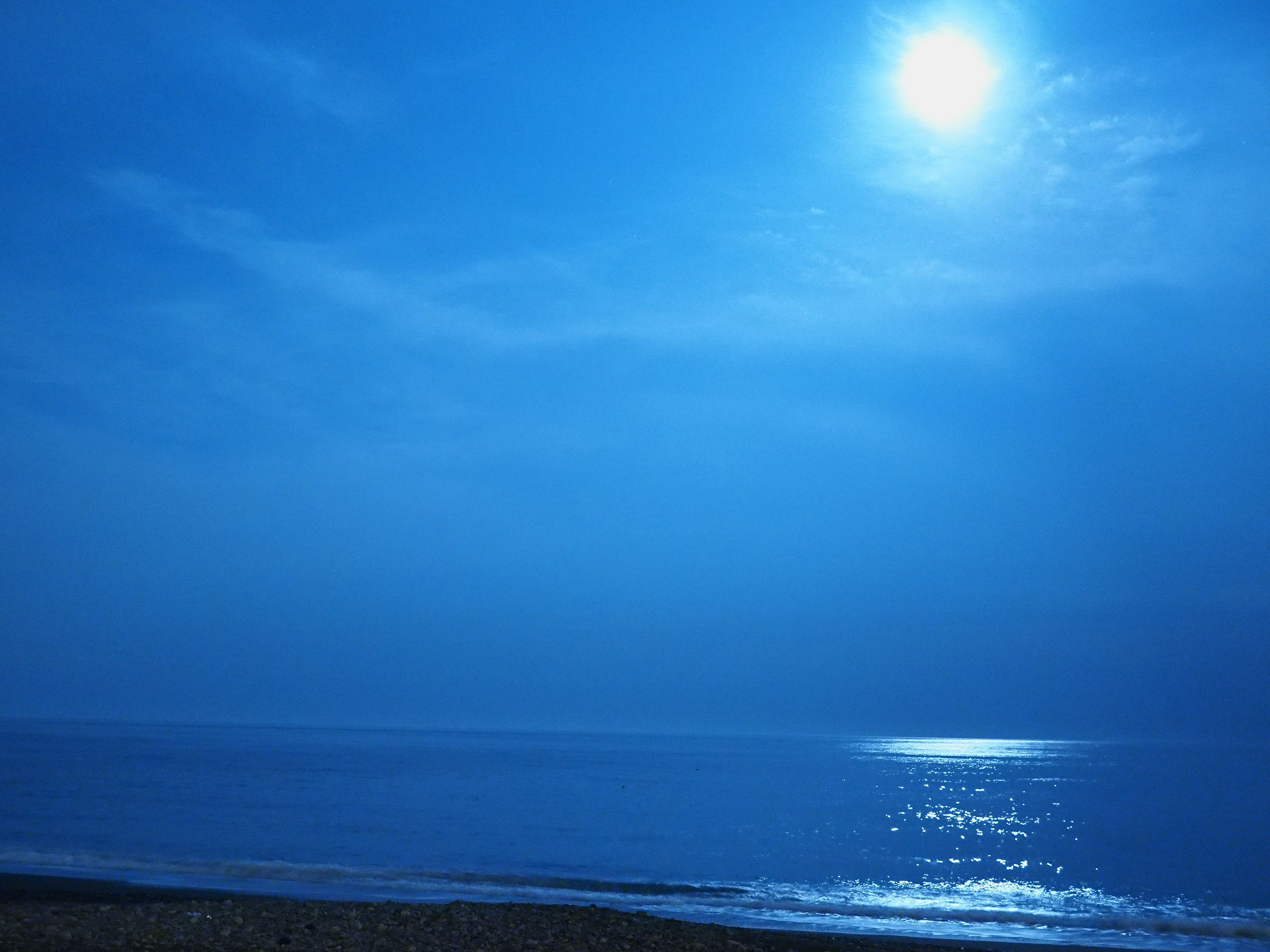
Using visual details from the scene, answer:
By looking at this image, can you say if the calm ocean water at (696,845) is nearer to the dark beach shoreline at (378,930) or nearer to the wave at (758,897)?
the wave at (758,897)

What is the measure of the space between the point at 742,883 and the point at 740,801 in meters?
34.0

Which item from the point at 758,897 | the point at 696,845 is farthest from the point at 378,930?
the point at 696,845

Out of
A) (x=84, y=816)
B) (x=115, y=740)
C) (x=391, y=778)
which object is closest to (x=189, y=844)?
(x=84, y=816)

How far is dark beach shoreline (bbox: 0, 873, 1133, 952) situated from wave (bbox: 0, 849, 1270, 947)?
8.69 feet

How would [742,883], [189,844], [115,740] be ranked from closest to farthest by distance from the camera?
[742,883] → [189,844] → [115,740]

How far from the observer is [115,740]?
470 feet

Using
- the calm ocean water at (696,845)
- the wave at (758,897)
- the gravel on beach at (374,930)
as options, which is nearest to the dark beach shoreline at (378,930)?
the gravel on beach at (374,930)

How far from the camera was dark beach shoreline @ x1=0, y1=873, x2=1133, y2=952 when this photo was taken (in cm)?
1303

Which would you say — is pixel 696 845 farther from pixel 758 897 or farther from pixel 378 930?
pixel 378 930

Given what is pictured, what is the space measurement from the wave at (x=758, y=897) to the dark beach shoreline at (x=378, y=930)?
8.69ft

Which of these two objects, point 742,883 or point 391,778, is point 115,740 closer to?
point 391,778

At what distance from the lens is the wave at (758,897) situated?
66.2ft

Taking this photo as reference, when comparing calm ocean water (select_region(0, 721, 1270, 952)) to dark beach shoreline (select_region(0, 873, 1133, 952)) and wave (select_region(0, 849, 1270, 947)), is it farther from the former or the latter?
dark beach shoreline (select_region(0, 873, 1133, 952))

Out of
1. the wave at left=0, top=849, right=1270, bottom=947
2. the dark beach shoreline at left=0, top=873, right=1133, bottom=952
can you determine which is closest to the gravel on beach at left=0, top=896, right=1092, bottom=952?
the dark beach shoreline at left=0, top=873, right=1133, bottom=952
